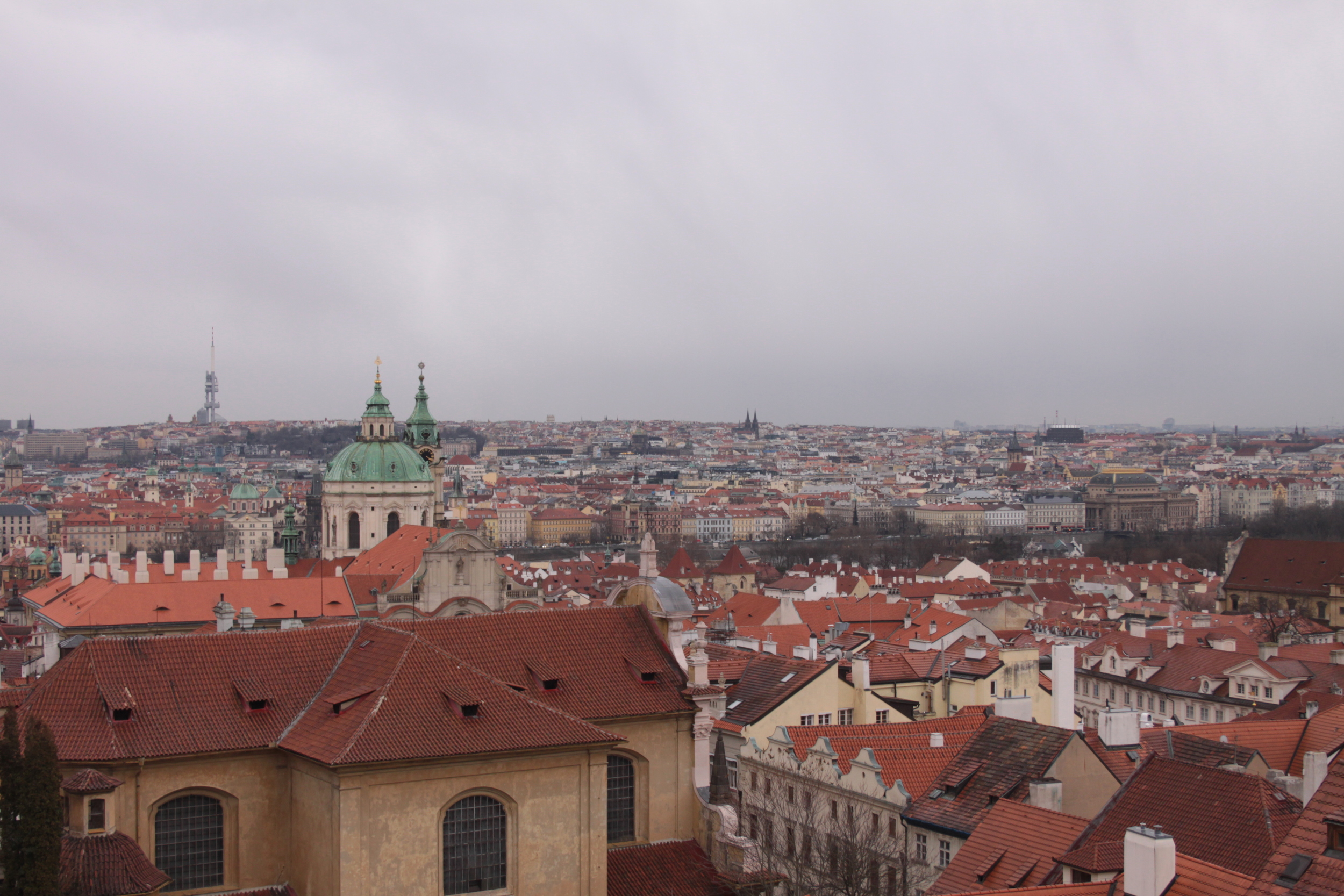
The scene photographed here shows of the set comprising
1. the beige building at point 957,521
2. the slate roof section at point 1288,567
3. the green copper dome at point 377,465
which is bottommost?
the beige building at point 957,521

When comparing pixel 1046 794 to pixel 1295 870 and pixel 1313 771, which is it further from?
A: pixel 1295 870

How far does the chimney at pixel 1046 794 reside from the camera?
902 inches

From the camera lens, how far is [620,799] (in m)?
21.2

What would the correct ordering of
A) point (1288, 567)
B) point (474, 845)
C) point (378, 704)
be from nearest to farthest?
point (378, 704) < point (474, 845) < point (1288, 567)

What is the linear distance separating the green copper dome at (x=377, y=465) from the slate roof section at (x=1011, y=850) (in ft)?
219

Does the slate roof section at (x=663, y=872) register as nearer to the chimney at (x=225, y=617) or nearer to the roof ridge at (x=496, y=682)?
the roof ridge at (x=496, y=682)

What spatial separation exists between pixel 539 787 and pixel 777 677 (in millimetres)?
14233

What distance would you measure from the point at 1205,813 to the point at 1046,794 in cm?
331

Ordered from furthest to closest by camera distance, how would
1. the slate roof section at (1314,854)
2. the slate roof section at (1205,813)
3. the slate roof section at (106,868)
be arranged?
the slate roof section at (1205,813), the slate roof section at (106,868), the slate roof section at (1314,854)

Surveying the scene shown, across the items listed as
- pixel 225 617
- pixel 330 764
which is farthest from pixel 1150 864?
pixel 225 617

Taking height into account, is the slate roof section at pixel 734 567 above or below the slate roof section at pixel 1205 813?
below

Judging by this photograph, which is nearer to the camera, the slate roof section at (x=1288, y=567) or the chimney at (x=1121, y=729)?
the chimney at (x=1121, y=729)

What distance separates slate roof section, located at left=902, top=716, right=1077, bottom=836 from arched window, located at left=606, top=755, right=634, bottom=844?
229 inches

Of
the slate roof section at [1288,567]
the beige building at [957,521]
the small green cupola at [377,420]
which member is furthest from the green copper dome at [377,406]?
the beige building at [957,521]
